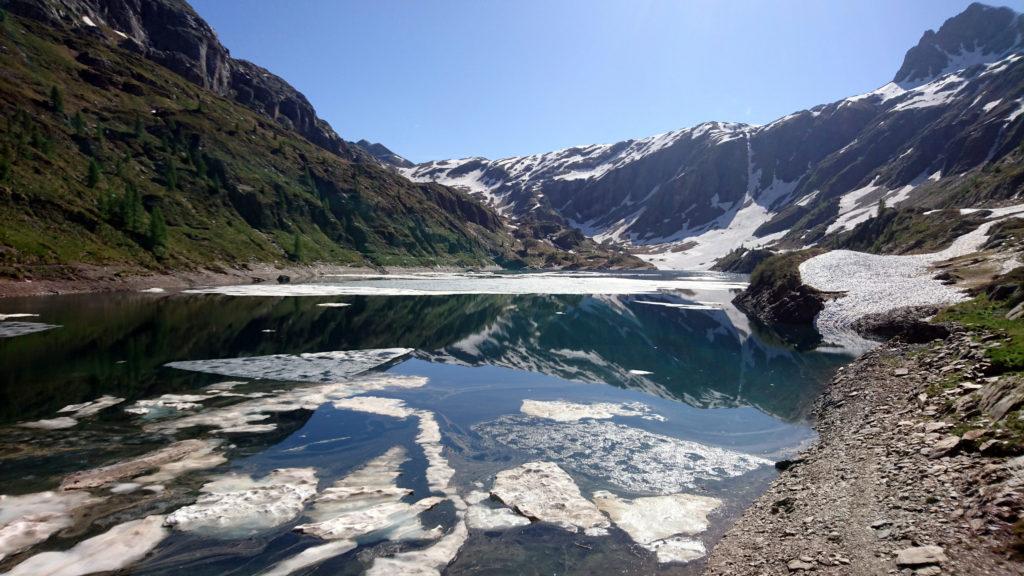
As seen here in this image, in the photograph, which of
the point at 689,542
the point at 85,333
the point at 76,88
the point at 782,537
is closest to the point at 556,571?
the point at 689,542

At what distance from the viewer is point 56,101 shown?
358 ft

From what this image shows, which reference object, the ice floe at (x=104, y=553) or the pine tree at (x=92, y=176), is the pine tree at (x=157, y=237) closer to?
the pine tree at (x=92, y=176)

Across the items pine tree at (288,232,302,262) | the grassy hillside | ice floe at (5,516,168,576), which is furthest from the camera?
pine tree at (288,232,302,262)

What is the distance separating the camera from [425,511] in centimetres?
1352

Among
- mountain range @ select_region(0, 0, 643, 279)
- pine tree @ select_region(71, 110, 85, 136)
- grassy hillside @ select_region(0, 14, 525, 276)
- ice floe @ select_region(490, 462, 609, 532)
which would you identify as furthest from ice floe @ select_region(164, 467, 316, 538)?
pine tree @ select_region(71, 110, 85, 136)

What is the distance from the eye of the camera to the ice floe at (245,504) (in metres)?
12.3

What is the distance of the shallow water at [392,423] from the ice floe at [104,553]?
0.16 m

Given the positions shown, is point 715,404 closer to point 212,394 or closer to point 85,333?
point 212,394

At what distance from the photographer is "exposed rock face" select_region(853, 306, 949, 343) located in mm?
32309

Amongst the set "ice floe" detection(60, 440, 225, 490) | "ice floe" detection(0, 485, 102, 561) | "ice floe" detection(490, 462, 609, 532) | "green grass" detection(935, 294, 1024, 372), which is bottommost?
"ice floe" detection(490, 462, 609, 532)

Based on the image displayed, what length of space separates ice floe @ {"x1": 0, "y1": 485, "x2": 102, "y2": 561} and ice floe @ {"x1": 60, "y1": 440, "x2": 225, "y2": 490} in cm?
73

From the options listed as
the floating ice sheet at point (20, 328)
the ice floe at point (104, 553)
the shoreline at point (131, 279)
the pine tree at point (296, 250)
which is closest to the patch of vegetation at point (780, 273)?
the ice floe at point (104, 553)

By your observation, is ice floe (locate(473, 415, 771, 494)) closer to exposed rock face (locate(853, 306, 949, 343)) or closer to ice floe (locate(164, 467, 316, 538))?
ice floe (locate(164, 467, 316, 538))

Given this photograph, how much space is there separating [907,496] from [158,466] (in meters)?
20.7
